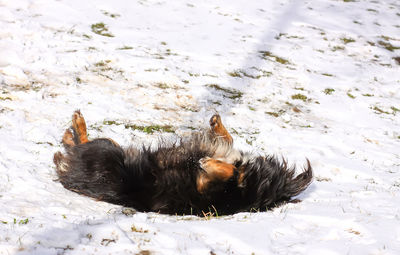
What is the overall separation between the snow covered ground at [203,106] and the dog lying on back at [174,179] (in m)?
0.16

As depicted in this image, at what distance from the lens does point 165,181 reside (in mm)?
3107

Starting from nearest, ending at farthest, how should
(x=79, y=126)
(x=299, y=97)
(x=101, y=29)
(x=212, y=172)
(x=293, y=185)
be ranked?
(x=212, y=172) < (x=293, y=185) < (x=79, y=126) < (x=299, y=97) < (x=101, y=29)

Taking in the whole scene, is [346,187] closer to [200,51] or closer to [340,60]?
[200,51]

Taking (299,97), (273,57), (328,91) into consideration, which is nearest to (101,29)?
(273,57)

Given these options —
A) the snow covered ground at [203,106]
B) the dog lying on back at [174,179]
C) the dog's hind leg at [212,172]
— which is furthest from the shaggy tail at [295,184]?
the dog's hind leg at [212,172]

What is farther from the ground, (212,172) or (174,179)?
(212,172)

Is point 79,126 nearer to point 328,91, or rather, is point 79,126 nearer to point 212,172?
point 212,172

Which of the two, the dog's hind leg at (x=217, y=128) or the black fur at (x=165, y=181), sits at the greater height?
the dog's hind leg at (x=217, y=128)

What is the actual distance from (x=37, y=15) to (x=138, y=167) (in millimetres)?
5475

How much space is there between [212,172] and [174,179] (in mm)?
349

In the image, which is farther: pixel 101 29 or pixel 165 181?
pixel 101 29

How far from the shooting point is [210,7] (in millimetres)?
10188

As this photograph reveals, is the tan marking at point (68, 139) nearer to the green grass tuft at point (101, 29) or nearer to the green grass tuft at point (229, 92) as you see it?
the green grass tuft at point (229, 92)

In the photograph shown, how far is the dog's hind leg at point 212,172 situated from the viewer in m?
3.02
